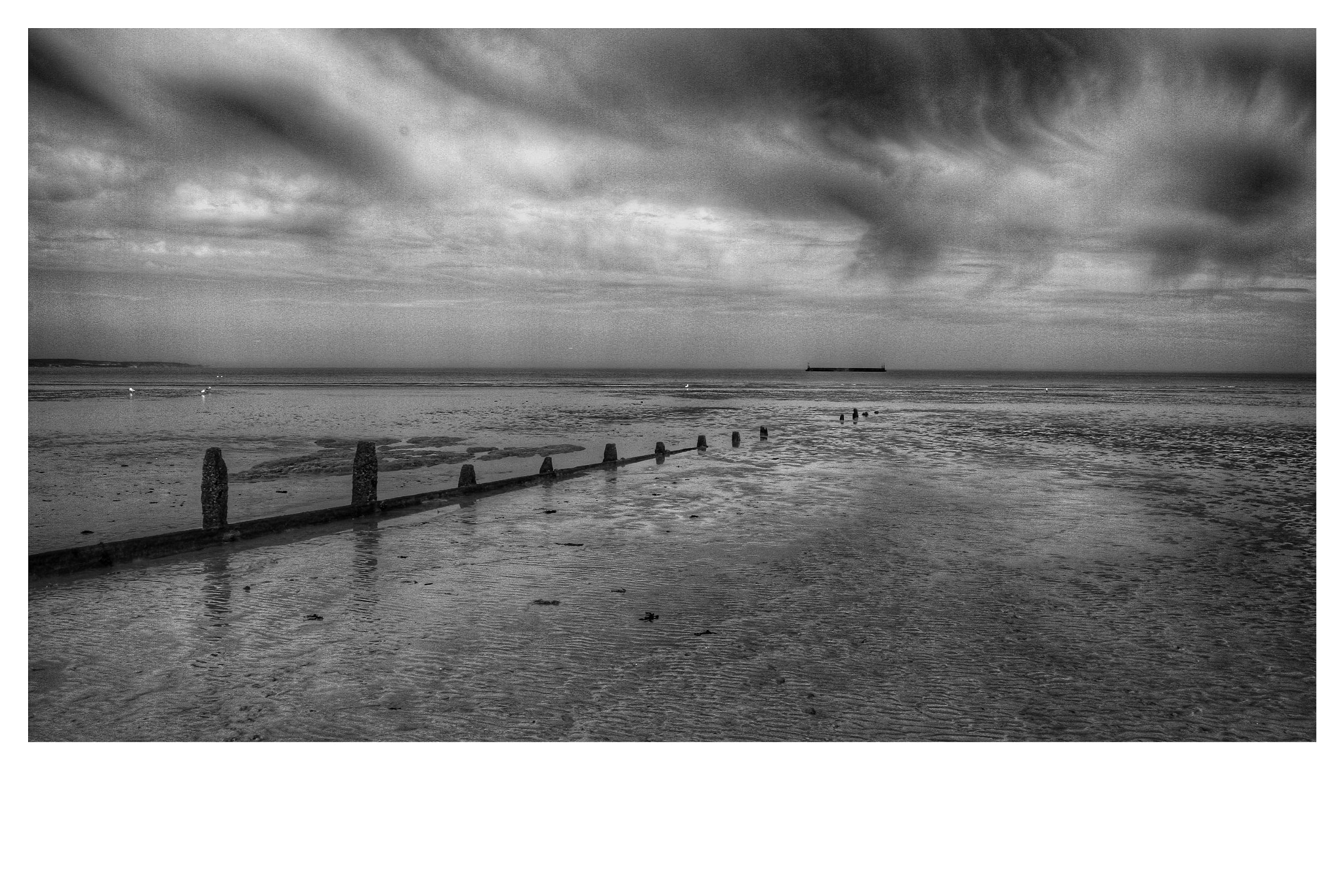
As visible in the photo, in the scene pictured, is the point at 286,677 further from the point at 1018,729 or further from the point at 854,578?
the point at 854,578

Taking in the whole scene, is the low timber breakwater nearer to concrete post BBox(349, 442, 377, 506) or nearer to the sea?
concrete post BBox(349, 442, 377, 506)

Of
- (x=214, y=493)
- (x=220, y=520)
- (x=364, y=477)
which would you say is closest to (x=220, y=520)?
(x=220, y=520)

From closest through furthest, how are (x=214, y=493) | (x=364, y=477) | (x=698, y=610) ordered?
(x=698, y=610)
(x=214, y=493)
(x=364, y=477)

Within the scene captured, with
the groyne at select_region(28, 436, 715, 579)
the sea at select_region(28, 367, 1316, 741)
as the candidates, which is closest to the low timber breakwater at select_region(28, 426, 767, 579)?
the groyne at select_region(28, 436, 715, 579)

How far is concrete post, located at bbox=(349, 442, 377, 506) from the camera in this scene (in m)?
13.5

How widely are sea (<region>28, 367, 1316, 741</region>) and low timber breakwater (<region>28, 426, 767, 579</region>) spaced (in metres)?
0.31

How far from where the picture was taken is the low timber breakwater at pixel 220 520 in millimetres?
9289

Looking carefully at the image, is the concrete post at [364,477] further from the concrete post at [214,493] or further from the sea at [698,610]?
the concrete post at [214,493]

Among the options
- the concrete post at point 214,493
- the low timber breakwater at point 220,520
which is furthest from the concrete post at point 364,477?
the concrete post at point 214,493

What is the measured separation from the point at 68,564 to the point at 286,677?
4640 millimetres

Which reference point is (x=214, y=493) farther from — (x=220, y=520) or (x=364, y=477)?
(x=364, y=477)

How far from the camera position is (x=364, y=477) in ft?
44.6

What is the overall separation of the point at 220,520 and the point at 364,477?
2585mm

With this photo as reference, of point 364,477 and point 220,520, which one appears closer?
point 220,520
